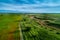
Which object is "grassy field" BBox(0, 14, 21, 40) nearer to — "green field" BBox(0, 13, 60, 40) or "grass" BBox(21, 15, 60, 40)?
"green field" BBox(0, 13, 60, 40)

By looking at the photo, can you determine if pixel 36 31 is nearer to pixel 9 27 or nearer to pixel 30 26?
pixel 30 26

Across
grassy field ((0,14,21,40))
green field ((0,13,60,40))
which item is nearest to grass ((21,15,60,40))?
green field ((0,13,60,40))

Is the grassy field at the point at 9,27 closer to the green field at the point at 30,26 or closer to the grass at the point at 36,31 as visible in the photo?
the green field at the point at 30,26

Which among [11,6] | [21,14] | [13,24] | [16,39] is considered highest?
[11,6]

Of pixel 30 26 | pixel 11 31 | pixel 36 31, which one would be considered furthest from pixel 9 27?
pixel 36 31

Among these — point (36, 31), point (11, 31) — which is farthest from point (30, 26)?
point (11, 31)

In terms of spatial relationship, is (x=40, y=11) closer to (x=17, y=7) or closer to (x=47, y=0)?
(x=47, y=0)

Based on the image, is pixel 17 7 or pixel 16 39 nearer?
pixel 16 39

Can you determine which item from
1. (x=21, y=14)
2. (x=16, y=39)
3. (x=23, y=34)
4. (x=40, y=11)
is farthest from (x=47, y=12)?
(x=16, y=39)

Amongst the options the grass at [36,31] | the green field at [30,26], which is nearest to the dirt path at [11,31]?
the green field at [30,26]
